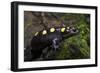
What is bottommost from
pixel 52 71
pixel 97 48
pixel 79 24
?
pixel 52 71

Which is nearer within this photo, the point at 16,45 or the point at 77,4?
the point at 16,45

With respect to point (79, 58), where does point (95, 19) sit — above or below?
above

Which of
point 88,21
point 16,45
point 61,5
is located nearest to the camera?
point 16,45

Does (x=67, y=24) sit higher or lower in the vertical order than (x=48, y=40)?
higher

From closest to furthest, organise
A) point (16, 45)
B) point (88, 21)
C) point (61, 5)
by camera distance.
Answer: point (16, 45) < point (61, 5) < point (88, 21)

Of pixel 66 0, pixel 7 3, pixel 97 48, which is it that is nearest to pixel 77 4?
pixel 66 0

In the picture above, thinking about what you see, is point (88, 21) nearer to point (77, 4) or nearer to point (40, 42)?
point (77, 4)

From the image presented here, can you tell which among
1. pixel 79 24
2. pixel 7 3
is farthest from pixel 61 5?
pixel 7 3
